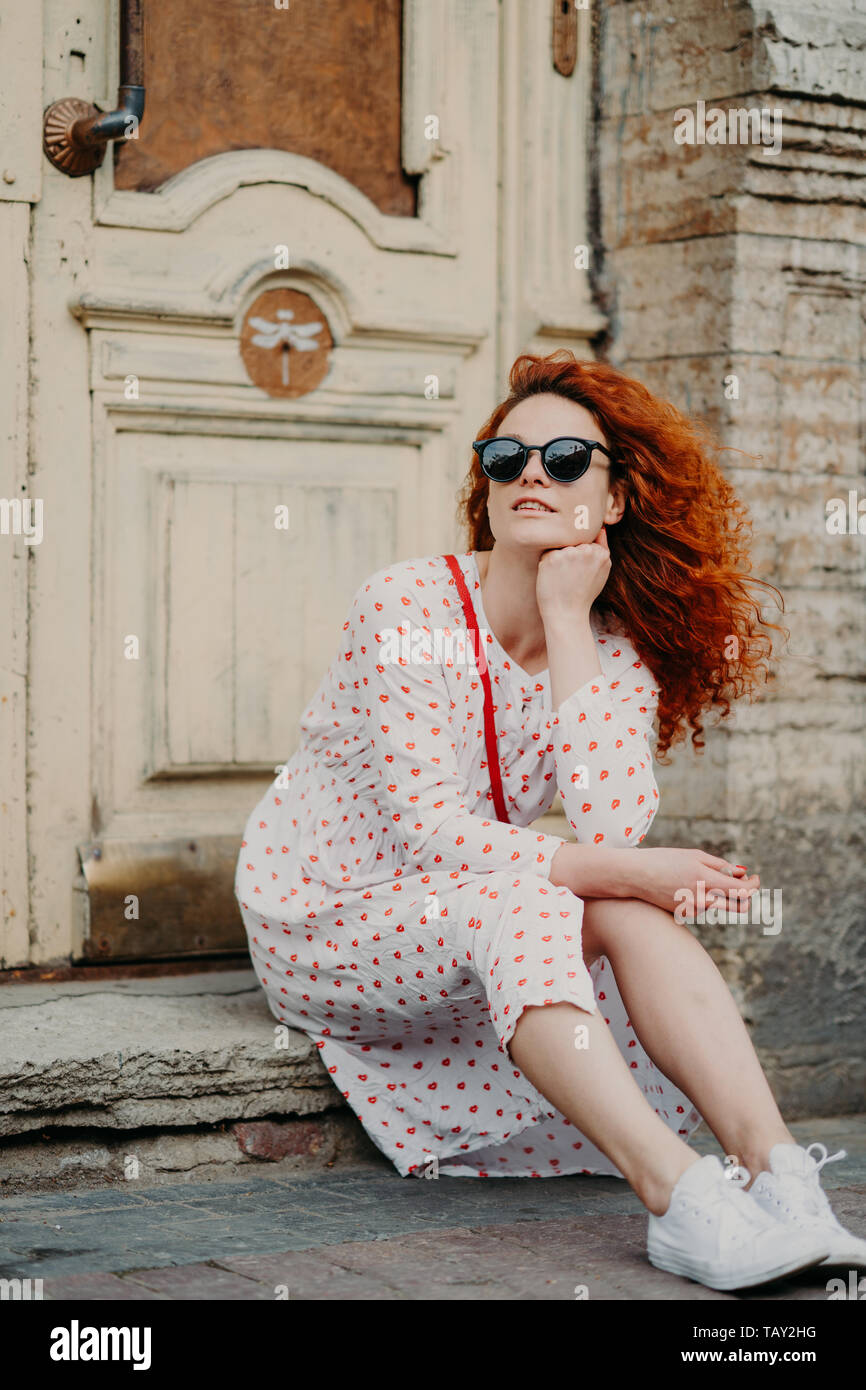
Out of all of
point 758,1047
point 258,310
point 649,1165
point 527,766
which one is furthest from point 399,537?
point 649,1165

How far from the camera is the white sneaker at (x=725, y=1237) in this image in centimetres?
234

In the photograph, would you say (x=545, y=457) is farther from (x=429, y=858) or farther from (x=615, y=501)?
(x=429, y=858)

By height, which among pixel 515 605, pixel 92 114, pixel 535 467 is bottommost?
pixel 515 605

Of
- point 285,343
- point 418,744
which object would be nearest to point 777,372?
point 285,343

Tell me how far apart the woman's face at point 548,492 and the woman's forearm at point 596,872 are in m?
0.60

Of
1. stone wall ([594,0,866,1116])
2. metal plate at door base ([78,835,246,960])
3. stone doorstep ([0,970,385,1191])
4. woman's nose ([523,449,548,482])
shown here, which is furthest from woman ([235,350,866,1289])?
stone wall ([594,0,866,1116])

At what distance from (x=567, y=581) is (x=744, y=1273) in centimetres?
124

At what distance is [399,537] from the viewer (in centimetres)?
399

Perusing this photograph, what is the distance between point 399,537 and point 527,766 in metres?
1.03

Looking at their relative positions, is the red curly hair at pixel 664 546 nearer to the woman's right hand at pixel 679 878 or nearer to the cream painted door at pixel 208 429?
the woman's right hand at pixel 679 878

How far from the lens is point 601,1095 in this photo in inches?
97.4

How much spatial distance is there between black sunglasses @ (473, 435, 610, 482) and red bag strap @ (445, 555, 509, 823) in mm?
223

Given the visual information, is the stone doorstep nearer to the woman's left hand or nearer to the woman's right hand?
the woman's right hand

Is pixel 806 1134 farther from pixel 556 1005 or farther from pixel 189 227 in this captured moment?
pixel 189 227
